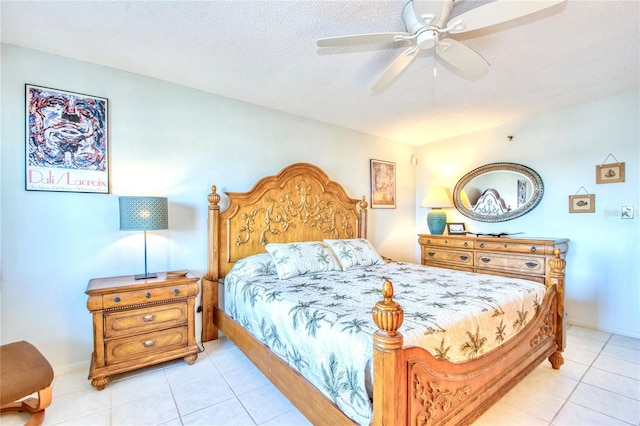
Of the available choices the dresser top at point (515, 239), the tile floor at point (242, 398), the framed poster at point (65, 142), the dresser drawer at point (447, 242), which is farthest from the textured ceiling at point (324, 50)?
the tile floor at point (242, 398)

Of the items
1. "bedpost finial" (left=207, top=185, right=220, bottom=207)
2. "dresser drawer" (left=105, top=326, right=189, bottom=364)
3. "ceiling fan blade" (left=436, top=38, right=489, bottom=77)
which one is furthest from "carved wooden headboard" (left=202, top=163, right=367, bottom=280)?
"ceiling fan blade" (left=436, top=38, right=489, bottom=77)

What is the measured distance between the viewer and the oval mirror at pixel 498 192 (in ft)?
12.1

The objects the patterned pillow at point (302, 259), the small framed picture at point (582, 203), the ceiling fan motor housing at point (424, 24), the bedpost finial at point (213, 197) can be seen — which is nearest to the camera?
the ceiling fan motor housing at point (424, 24)

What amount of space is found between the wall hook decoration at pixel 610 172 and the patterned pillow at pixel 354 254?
2495mm

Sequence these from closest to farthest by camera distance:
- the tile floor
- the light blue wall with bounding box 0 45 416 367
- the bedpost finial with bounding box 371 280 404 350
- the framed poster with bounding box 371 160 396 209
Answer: the bedpost finial with bounding box 371 280 404 350 < the tile floor < the light blue wall with bounding box 0 45 416 367 < the framed poster with bounding box 371 160 396 209

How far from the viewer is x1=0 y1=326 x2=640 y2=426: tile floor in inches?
69.3

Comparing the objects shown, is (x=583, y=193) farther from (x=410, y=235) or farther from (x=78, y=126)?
(x=78, y=126)

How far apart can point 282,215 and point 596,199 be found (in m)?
3.43

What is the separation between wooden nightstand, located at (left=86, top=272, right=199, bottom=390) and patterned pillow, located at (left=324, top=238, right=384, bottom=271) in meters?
1.43

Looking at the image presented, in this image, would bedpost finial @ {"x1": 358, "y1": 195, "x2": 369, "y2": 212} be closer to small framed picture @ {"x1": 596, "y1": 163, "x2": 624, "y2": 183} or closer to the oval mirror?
the oval mirror

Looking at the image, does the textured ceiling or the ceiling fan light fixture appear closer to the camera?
the ceiling fan light fixture

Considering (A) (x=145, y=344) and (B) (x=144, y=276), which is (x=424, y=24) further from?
(A) (x=145, y=344)

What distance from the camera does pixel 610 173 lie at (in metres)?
3.10

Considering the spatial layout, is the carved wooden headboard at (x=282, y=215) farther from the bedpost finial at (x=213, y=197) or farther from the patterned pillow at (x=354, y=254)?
the patterned pillow at (x=354, y=254)
